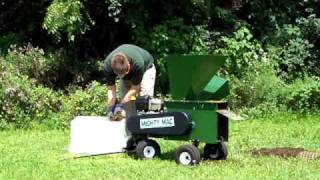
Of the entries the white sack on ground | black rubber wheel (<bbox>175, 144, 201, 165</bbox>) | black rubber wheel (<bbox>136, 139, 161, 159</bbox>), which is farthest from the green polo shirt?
black rubber wheel (<bbox>175, 144, 201, 165</bbox>)

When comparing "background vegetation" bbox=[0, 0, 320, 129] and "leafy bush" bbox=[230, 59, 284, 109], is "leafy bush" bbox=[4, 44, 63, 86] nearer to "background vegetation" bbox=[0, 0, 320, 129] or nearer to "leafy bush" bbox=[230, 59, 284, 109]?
"background vegetation" bbox=[0, 0, 320, 129]

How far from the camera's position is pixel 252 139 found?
1002cm

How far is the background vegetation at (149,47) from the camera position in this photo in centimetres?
1200

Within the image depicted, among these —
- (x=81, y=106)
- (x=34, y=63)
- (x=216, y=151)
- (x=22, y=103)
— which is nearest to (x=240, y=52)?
(x=81, y=106)

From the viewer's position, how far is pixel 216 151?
27.7 ft

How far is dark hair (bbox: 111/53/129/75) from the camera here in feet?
27.8

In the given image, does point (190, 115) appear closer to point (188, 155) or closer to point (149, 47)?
point (188, 155)

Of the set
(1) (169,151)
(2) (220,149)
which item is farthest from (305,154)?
(1) (169,151)

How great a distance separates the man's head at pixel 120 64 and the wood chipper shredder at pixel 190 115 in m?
0.48

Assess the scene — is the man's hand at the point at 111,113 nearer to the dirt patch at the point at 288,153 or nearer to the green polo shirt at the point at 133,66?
the green polo shirt at the point at 133,66

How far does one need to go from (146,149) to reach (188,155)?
666 millimetres

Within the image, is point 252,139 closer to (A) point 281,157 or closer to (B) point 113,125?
(A) point 281,157

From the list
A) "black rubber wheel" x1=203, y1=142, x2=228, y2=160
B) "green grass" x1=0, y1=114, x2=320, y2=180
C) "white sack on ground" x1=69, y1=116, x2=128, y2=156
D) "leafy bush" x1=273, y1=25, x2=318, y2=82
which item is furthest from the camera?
"leafy bush" x1=273, y1=25, x2=318, y2=82

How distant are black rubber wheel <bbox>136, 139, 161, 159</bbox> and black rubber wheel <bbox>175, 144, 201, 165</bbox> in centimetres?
46
